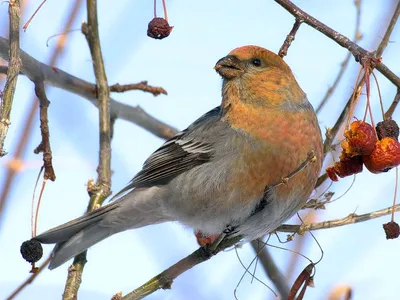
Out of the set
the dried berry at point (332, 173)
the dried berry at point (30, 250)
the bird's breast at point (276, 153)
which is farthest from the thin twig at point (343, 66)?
the dried berry at point (30, 250)

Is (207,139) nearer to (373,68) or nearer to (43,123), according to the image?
(43,123)

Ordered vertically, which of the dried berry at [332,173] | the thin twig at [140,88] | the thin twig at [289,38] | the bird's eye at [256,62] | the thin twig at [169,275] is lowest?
the thin twig at [169,275]

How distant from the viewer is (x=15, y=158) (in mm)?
3562

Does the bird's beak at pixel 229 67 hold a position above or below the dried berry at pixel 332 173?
above

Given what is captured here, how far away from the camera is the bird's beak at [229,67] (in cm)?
415

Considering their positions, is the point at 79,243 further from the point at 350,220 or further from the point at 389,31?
the point at 389,31

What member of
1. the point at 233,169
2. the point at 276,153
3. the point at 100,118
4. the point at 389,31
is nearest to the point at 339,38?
the point at 389,31

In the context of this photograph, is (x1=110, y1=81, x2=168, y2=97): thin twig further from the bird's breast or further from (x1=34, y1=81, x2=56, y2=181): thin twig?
(x1=34, y1=81, x2=56, y2=181): thin twig

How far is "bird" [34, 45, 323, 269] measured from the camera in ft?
Result: 12.6

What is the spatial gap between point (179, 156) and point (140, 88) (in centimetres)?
53

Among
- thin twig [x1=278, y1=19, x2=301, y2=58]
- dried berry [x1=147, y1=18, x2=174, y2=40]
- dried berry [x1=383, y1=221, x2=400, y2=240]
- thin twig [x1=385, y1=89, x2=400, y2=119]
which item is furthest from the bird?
dried berry [x1=147, y1=18, x2=174, y2=40]

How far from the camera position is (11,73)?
2447mm

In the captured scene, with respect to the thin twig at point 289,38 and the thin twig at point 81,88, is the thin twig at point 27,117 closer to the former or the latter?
the thin twig at point 81,88

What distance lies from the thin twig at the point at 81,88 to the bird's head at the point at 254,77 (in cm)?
88
